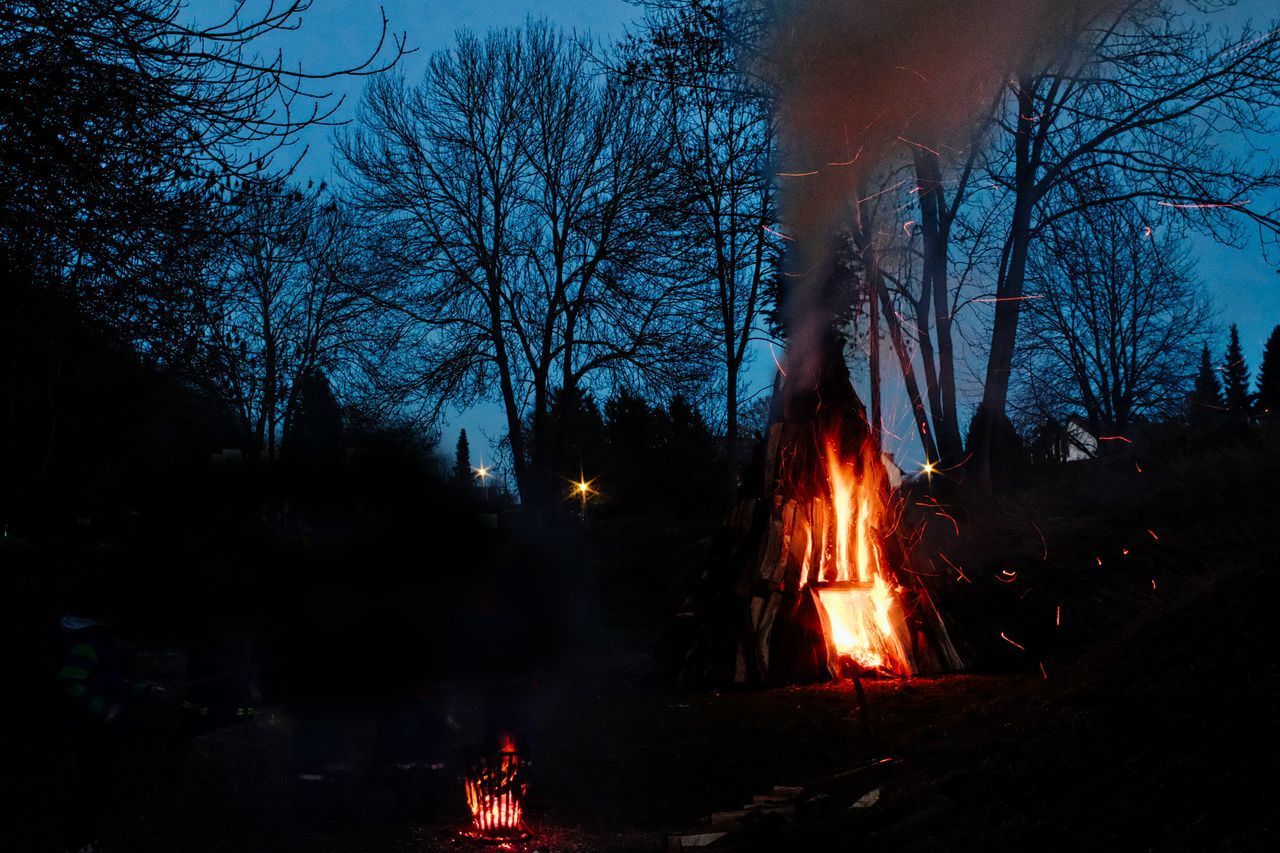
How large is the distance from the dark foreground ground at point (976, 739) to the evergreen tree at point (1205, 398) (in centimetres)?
399

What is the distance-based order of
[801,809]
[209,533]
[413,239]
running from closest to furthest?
[801,809], [209,533], [413,239]

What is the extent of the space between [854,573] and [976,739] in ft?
13.8

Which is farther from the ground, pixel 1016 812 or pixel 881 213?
pixel 881 213

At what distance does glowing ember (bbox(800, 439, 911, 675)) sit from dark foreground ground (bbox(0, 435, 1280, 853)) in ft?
1.97

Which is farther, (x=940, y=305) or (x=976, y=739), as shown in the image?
(x=940, y=305)

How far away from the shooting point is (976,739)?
5625mm

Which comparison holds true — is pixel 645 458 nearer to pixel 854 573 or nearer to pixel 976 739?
pixel 854 573

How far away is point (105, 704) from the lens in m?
5.33

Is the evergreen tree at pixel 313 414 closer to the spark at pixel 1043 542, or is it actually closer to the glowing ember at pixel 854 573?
the glowing ember at pixel 854 573

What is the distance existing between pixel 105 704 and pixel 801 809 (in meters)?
3.97

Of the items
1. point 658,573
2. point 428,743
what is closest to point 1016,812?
point 428,743

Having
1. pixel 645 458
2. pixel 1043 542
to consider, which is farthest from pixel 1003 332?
pixel 645 458

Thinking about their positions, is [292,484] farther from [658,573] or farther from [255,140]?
[658,573]

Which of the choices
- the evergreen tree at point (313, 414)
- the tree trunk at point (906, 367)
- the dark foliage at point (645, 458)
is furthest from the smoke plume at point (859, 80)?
the evergreen tree at point (313, 414)
